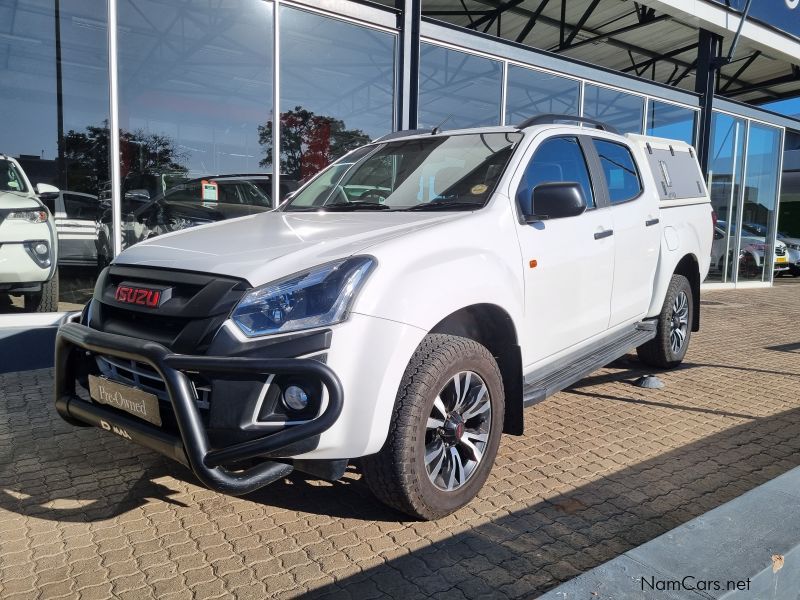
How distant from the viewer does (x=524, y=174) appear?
3465 millimetres

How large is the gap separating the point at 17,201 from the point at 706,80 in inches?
464

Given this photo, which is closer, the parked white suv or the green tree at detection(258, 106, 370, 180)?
the parked white suv

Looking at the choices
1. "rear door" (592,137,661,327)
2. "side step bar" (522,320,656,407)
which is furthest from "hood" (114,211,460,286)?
"rear door" (592,137,661,327)

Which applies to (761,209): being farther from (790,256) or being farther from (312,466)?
(312,466)

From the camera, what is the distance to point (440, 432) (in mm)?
2725

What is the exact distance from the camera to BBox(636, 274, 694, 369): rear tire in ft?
16.8

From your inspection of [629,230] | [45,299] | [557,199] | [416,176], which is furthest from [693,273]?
[45,299]

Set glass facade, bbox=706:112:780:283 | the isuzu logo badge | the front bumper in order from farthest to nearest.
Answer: glass facade, bbox=706:112:780:283 → the isuzu logo badge → the front bumper

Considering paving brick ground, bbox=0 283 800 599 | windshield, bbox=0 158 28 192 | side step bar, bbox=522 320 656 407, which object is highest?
windshield, bbox=0 158 28 192

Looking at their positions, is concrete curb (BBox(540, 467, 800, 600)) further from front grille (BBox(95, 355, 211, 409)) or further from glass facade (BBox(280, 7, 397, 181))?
glass facade (BBox(280, 7, 397, 181))

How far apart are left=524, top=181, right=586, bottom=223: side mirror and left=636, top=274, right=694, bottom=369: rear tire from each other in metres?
2.25

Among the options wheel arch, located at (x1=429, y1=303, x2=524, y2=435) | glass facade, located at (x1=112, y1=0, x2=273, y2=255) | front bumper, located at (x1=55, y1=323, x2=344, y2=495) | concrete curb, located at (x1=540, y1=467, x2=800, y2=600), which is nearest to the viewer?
concrete curb, located at (x1=540, y1=467, x2=800, y2=600)

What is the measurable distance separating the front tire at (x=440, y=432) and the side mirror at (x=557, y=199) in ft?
2.84

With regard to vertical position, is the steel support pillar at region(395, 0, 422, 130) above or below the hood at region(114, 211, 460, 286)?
above
